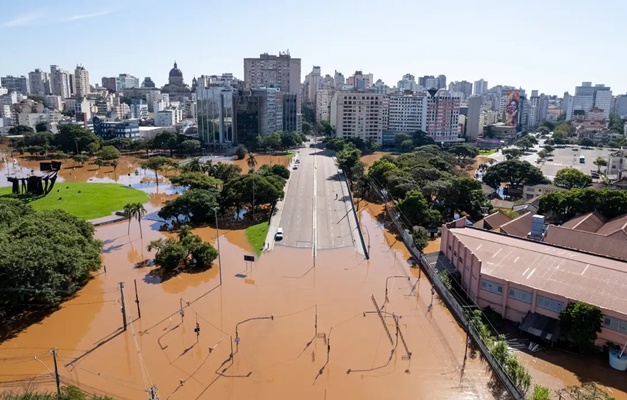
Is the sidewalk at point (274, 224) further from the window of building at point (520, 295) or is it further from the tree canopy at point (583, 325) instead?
the tree canopy at point (583, 325)

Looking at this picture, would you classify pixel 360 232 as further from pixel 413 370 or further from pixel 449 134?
pixel 449 134

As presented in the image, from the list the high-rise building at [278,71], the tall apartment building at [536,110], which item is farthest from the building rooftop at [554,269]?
the tall apartment building at [536,110]

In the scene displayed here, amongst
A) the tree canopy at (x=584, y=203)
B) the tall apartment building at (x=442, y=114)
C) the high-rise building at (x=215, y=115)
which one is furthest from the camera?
the tall apartment building at (x=442, y=114)

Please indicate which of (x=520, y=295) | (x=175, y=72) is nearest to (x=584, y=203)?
(x=520, y=295)

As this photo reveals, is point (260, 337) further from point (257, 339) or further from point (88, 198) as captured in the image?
point (88, 198)

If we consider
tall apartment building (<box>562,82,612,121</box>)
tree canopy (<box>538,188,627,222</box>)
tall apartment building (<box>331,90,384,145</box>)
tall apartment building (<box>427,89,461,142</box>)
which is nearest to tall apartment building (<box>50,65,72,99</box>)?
tall apartment building (<box>331,90,384,145</box>)
